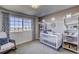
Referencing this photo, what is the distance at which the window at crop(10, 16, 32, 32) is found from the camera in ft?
5.52

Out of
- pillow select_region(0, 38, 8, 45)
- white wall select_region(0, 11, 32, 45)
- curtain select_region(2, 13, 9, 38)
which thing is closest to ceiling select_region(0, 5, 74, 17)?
curtain select_region(2, 13, 9, 38)

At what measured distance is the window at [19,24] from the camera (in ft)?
5.52

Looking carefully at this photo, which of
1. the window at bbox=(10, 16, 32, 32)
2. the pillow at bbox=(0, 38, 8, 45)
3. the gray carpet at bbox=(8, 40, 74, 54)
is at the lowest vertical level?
the gray carpet at bbox=(8, 40, 74, 54)

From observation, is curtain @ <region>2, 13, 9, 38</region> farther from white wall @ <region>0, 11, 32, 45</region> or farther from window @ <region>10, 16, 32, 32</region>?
white wall @ <region>0, 11, 32, 45</region>

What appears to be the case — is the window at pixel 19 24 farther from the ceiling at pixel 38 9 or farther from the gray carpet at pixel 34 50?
the gray carpet at pixel 34 50

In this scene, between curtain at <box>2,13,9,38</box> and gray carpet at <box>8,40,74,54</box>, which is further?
gray carpet at <box>8,40,74,54</box>

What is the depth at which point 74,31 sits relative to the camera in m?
1.67

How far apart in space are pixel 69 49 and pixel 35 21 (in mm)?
1047

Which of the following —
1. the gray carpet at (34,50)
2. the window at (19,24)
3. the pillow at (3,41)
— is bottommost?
the gray carpet at (34,50)

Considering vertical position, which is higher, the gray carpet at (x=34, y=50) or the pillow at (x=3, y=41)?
the pillow at (x=3, y=41)

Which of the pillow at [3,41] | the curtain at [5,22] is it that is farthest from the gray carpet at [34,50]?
the curtain at [5,22]

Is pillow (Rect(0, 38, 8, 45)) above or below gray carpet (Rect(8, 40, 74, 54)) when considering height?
above

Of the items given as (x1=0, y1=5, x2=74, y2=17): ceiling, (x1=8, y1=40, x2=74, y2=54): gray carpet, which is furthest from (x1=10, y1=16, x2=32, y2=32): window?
(x1=8, y1=40, x2=74, y2=54): gray carpet
